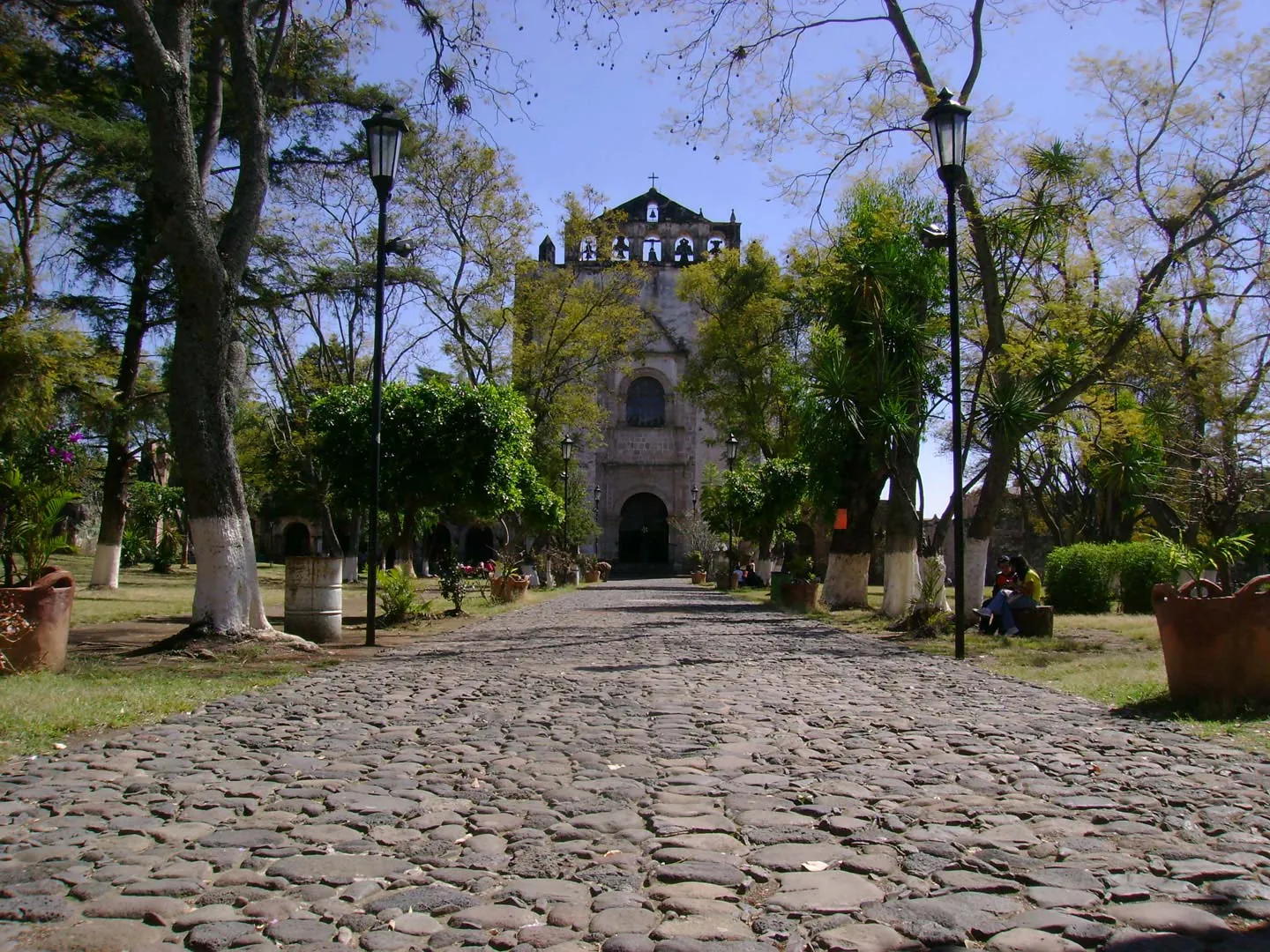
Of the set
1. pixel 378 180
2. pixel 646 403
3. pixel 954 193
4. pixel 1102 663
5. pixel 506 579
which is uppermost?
pixel 646 403

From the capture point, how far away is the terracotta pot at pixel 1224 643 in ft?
19.3

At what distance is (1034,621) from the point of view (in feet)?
40.8

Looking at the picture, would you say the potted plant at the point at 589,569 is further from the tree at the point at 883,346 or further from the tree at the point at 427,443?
the tree at the point at 427,443

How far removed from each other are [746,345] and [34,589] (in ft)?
79.6

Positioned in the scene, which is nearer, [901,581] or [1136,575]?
[901,581]

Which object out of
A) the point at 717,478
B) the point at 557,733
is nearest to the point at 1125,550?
the point at 557,733

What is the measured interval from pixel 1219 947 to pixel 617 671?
6.44 m

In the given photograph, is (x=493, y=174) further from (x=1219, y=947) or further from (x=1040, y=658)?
(x=1219, y=947)

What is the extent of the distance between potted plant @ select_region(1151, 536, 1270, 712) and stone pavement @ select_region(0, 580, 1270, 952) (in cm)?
62

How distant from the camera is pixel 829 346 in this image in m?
15.1

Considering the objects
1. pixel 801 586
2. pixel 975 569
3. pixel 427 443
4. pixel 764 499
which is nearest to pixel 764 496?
pixel 764 499

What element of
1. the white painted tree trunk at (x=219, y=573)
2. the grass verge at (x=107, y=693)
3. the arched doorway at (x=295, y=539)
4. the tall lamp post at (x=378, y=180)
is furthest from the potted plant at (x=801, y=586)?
the arched doorway at (x=295, y=539)

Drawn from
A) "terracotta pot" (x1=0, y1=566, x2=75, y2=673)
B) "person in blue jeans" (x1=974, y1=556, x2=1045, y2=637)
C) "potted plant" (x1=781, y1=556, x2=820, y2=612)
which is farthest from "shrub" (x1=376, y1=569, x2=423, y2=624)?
"potted plant" (x1=781, y1=556, x2=820, y2=612)

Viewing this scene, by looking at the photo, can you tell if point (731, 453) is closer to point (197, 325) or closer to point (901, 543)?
point (901, 543)
